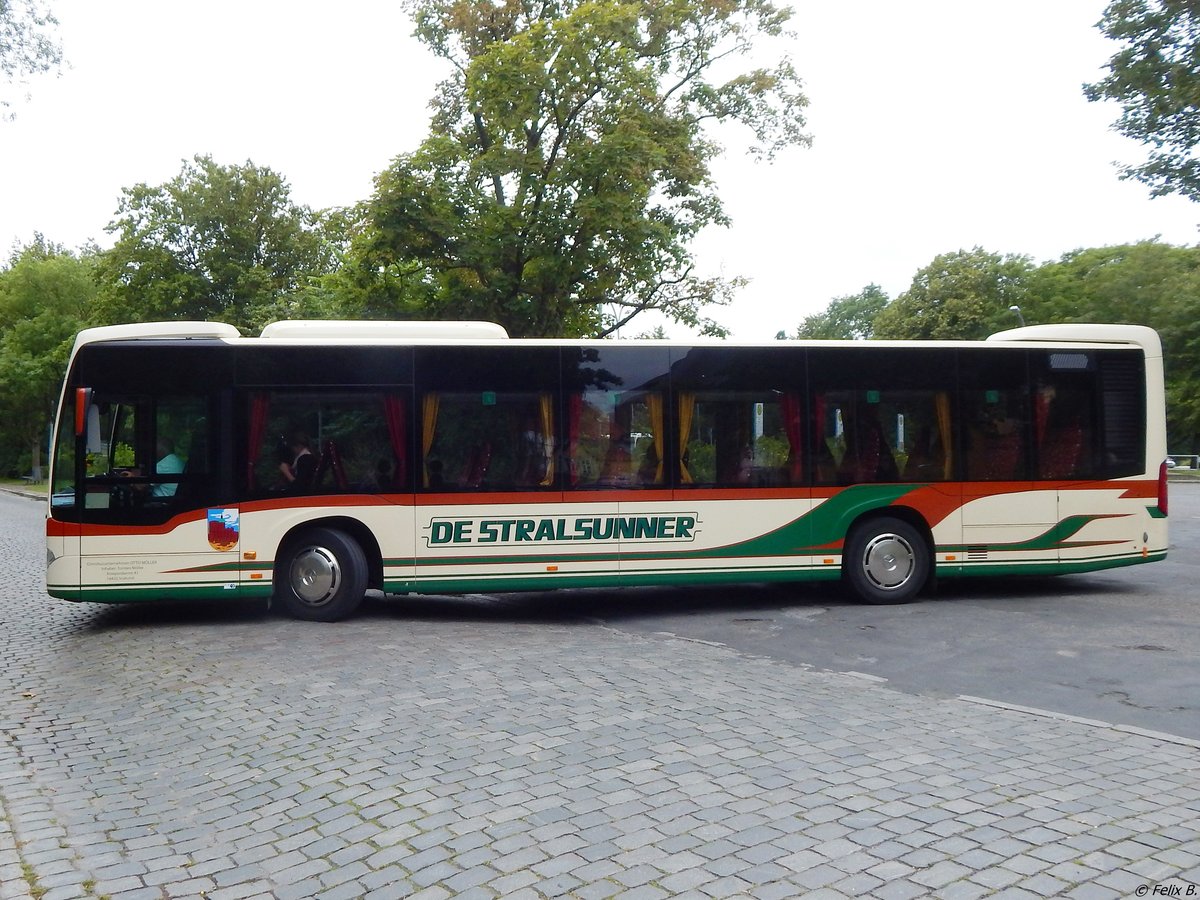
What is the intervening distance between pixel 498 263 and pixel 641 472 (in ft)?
36.5

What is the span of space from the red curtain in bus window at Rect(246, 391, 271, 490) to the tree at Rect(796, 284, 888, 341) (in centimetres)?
9637

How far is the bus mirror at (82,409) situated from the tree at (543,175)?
446 inches

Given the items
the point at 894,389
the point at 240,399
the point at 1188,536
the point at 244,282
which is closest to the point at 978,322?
the point at 244,282

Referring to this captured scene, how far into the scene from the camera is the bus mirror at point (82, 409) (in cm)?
1080

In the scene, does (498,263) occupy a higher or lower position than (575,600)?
higher

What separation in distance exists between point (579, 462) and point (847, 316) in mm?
99037

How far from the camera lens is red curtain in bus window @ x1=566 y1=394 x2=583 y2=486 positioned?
1162 cm

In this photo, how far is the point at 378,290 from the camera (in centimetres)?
2331

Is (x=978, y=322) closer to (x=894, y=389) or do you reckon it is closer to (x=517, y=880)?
(x=894, y=389)

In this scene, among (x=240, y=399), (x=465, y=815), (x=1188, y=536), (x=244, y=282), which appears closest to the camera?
(x=465, y=815)

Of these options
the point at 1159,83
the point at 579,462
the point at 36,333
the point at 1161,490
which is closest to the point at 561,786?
the point at 579,462

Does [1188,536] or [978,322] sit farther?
[978,322]

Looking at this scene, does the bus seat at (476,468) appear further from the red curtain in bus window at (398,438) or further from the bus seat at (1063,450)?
the bus seat at (1063,450)

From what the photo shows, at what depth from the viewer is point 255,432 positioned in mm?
11109
